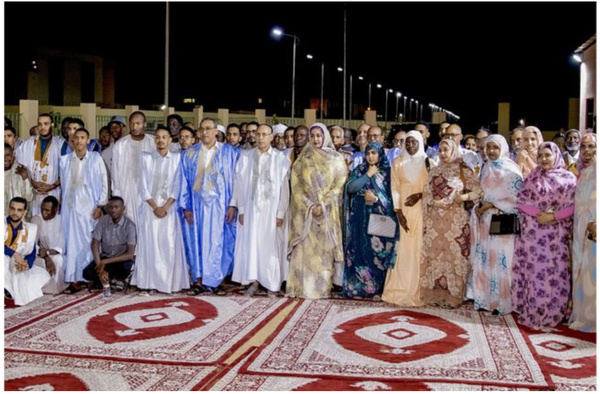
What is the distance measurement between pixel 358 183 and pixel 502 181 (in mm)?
1387

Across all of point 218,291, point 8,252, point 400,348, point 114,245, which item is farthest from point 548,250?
point 8,252

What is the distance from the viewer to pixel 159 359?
4.96 m

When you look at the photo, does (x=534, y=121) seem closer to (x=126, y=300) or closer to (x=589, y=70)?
(x=589, y=70)

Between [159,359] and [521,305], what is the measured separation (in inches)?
122

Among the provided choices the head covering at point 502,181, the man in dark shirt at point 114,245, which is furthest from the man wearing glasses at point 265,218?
the head covering at point 502,181

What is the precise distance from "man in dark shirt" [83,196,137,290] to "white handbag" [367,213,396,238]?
243 centimetres

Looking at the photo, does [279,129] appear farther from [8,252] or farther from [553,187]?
[553,187]

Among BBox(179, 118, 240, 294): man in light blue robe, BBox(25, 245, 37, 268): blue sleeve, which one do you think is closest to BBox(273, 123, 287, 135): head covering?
BBox(179, 118, 240, 294): man in light blue robe

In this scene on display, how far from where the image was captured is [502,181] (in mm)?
6371

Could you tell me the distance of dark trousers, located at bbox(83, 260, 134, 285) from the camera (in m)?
7.30

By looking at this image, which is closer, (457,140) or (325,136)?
(325,136)

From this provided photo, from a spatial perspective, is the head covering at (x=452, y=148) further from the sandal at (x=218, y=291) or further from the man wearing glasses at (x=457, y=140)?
the sandal at (x=218, y=291)

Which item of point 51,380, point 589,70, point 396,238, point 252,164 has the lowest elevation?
point 51,380

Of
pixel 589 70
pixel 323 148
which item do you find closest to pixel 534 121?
pixel 589 70
